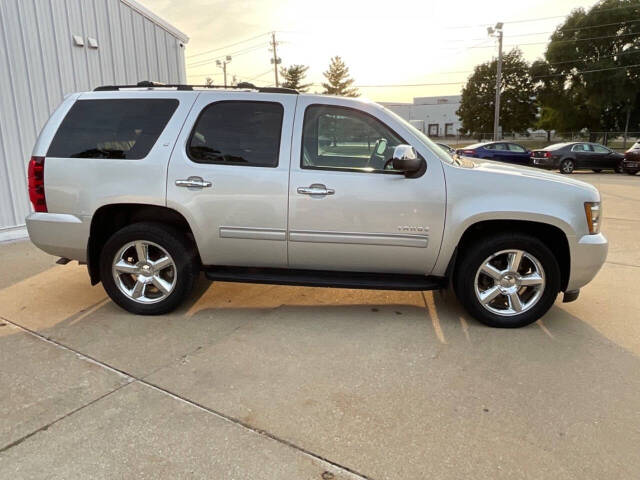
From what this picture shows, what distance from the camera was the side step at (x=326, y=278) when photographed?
12.4 feet

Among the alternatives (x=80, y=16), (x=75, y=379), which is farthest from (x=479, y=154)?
(x=75, y=379)

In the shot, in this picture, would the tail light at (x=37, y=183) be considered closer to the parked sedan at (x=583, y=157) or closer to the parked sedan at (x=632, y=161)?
the parked sedan at (x=583, y=157)

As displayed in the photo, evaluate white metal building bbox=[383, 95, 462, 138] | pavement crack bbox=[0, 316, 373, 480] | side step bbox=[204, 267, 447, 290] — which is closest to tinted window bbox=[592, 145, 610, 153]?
side step bbox=[204, 267, 447, 290]

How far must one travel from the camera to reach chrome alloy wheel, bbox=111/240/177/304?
4.00 metres

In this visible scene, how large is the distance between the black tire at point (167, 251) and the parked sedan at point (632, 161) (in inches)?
792

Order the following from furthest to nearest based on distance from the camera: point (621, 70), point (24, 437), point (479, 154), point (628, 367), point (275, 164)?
point (621, 70)
point (479, 154)
point (275, 164)
point (628, 367)
point (24, 437)

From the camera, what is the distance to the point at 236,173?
377 cm

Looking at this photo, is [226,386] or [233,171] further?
[233,171]

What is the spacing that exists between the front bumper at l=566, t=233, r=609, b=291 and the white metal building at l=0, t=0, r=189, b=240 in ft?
24.5

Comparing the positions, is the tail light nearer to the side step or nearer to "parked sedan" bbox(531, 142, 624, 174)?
the side step

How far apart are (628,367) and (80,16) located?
853cm

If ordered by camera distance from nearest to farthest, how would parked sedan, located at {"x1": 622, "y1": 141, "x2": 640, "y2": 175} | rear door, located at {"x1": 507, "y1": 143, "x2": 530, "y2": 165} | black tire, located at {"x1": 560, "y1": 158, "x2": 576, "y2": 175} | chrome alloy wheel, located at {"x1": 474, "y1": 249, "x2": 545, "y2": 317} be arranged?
chrome alloy wheel, located at {"x1": 474, "y1": 249, "x2": 545, "y2": 317}, parked sedan, located at {"x1": 622, "y1": 141, "x2": 640, "y2": 175}, black tire, located at {"x1": 560, "y1": 158, "x2": 576, "y2": 175}, rear door, located at {"x1": 507, "y1": 143, "x2": 530, "y2": 165}

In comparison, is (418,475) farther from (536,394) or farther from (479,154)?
(479,154)

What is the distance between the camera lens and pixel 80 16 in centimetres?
734
